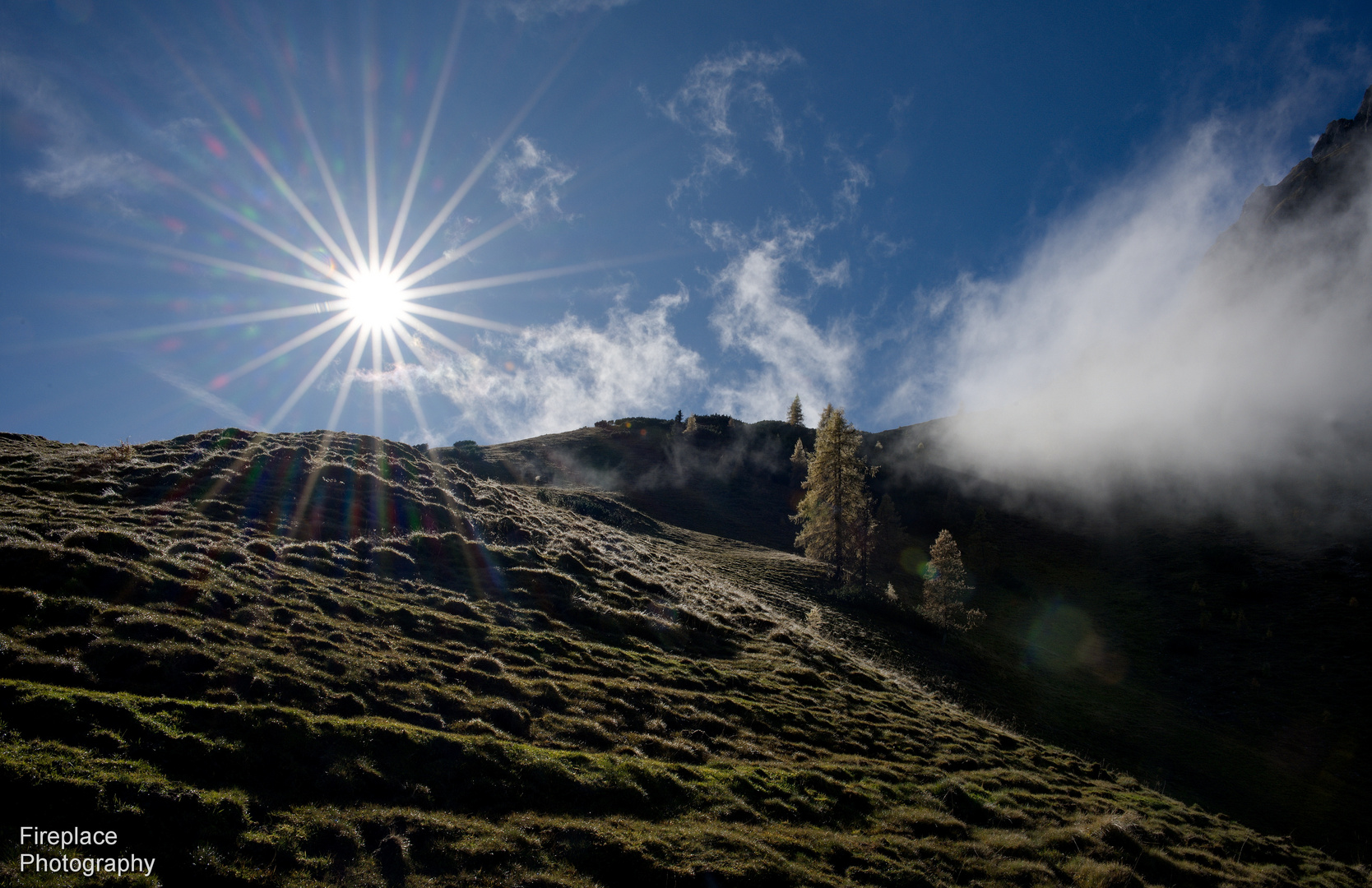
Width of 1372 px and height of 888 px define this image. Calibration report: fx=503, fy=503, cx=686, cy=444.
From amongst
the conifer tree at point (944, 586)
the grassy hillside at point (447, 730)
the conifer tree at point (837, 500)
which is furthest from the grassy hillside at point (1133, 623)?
the grassy hillside at point (447, 730)

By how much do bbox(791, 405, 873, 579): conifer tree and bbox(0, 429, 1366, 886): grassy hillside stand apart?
26.7m

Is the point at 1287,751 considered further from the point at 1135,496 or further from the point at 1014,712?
the point at 1135,496

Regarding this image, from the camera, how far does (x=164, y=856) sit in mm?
7059

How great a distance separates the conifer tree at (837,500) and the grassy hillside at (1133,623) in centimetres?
1050

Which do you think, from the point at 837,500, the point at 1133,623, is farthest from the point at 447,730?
the point at 1133,623

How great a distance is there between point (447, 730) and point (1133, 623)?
76675 mm

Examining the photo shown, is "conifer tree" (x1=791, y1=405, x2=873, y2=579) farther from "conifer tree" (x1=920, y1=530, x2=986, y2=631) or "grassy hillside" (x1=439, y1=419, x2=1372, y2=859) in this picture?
"grassy hillside" (x1=439, y1=419, x2=1372, y2=859)

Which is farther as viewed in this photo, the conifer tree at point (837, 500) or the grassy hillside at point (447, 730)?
the conifer tree at point (837, 500)

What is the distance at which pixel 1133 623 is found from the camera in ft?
195

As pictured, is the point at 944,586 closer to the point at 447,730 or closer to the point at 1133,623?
the point at 1133,623

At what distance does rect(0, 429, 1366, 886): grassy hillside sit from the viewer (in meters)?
8.46

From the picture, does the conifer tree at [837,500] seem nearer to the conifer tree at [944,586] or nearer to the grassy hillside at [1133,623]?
the conifer tree at [944,586]

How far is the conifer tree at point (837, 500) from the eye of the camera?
53781 millimetres

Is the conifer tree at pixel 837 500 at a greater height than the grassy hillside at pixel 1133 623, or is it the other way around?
the conifer tree at pixel 837 500
